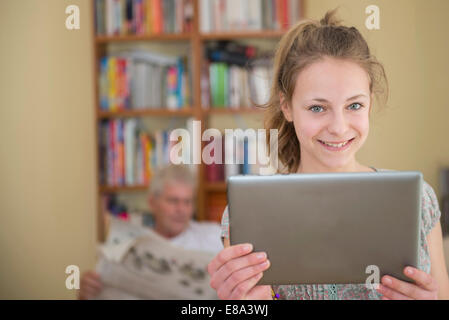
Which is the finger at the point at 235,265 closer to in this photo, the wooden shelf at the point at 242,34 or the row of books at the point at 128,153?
the row of books at the point at 128,153

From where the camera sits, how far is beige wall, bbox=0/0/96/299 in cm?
83

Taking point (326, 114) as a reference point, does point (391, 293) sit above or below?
below

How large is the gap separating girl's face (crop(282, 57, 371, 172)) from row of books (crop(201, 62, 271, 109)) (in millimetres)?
1211

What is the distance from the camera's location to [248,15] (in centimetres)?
195

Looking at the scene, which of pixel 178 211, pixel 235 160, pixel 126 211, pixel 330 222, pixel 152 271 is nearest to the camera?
pixel 330 222

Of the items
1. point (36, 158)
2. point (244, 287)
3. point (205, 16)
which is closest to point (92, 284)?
point (36, 158)

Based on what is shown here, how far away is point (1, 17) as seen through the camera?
2.67ft

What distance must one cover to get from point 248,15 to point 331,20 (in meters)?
1.23

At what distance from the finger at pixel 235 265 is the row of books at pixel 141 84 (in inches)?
54.6

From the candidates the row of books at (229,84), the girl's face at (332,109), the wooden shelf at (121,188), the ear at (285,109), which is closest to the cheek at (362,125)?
the girl's face at (332,109)

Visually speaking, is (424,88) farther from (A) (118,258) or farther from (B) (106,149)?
(B) (106,149)

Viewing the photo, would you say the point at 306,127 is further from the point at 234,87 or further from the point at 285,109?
the point at 234,87

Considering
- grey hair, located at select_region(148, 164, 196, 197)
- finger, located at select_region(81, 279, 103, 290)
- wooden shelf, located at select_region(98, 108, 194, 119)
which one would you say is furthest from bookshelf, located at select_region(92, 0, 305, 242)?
finger, located at select_region(81, 279, 103, 290)
